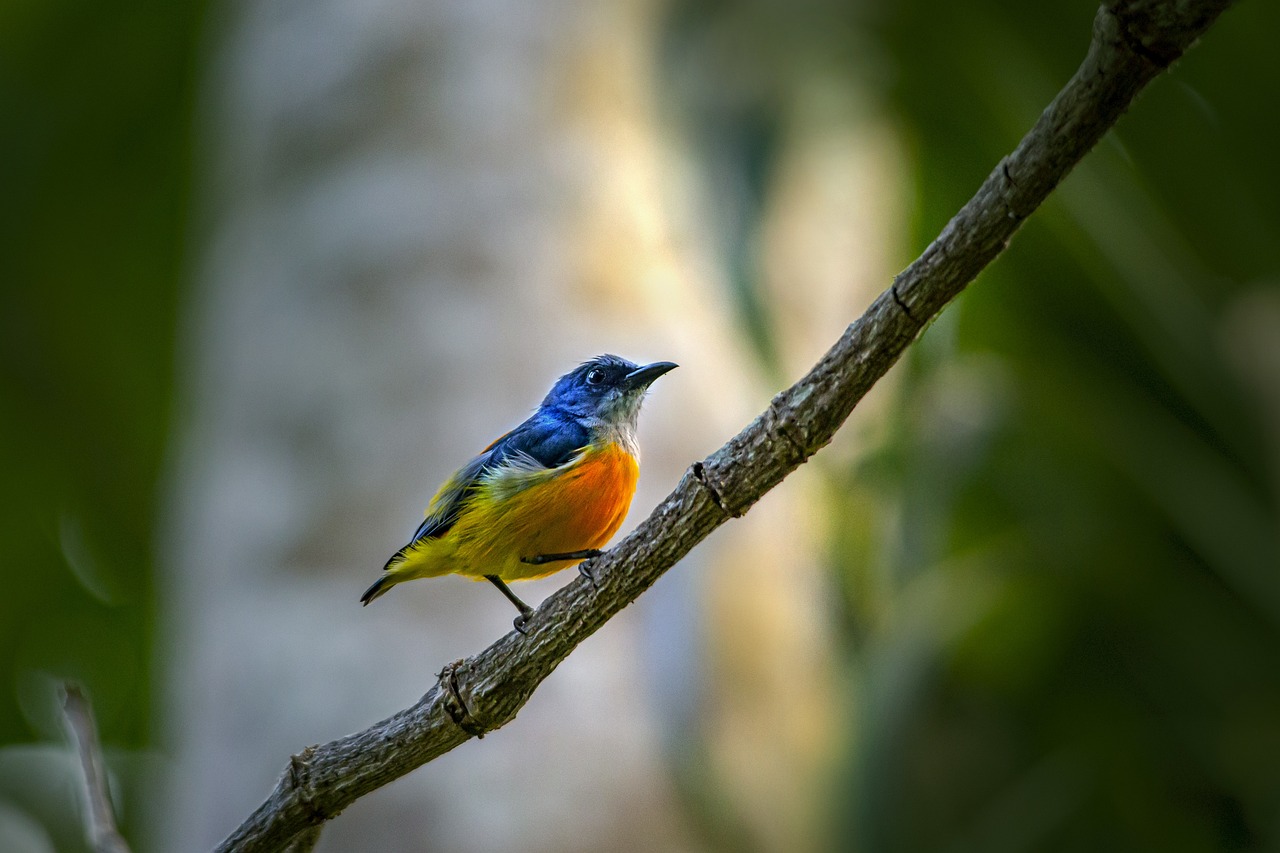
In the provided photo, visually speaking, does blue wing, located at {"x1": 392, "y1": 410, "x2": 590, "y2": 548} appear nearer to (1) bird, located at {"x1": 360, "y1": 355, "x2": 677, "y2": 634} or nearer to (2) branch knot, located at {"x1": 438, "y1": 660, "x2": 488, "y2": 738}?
(1) bird, located at {"x1": 360, "y1": 355, "x2": 677, "y2": 634}

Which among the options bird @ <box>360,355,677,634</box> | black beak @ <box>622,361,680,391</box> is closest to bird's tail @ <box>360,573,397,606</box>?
bird @ <box>360,355,677,634</box>

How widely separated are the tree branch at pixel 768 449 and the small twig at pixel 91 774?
0.46ft

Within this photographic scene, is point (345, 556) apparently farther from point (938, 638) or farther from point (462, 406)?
point (938, 638)

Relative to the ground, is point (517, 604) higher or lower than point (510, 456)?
lower

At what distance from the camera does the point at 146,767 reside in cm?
689

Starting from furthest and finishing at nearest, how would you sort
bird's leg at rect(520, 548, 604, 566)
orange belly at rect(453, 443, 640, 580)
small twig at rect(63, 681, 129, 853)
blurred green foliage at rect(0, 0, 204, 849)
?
blurred green foliage at rect(0, 0, 204, 849) < orange belly at rect(453, 443, 640, 580) < bird's leg at rect(520, 548, 604, 566) < small twig at rect(63, 681, 129, 853)

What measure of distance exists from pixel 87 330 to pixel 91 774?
7.41 metres

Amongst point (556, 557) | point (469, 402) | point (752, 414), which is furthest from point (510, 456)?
point (752, 414)

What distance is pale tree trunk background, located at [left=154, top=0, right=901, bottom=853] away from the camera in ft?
12.7

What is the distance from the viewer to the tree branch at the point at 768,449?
3.18 feet

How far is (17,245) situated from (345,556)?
4929 millimetres

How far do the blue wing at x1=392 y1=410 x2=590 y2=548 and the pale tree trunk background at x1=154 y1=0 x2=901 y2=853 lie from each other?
1.26 meters

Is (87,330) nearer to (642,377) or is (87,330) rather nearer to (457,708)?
(642,377)

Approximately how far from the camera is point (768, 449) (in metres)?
1.17
